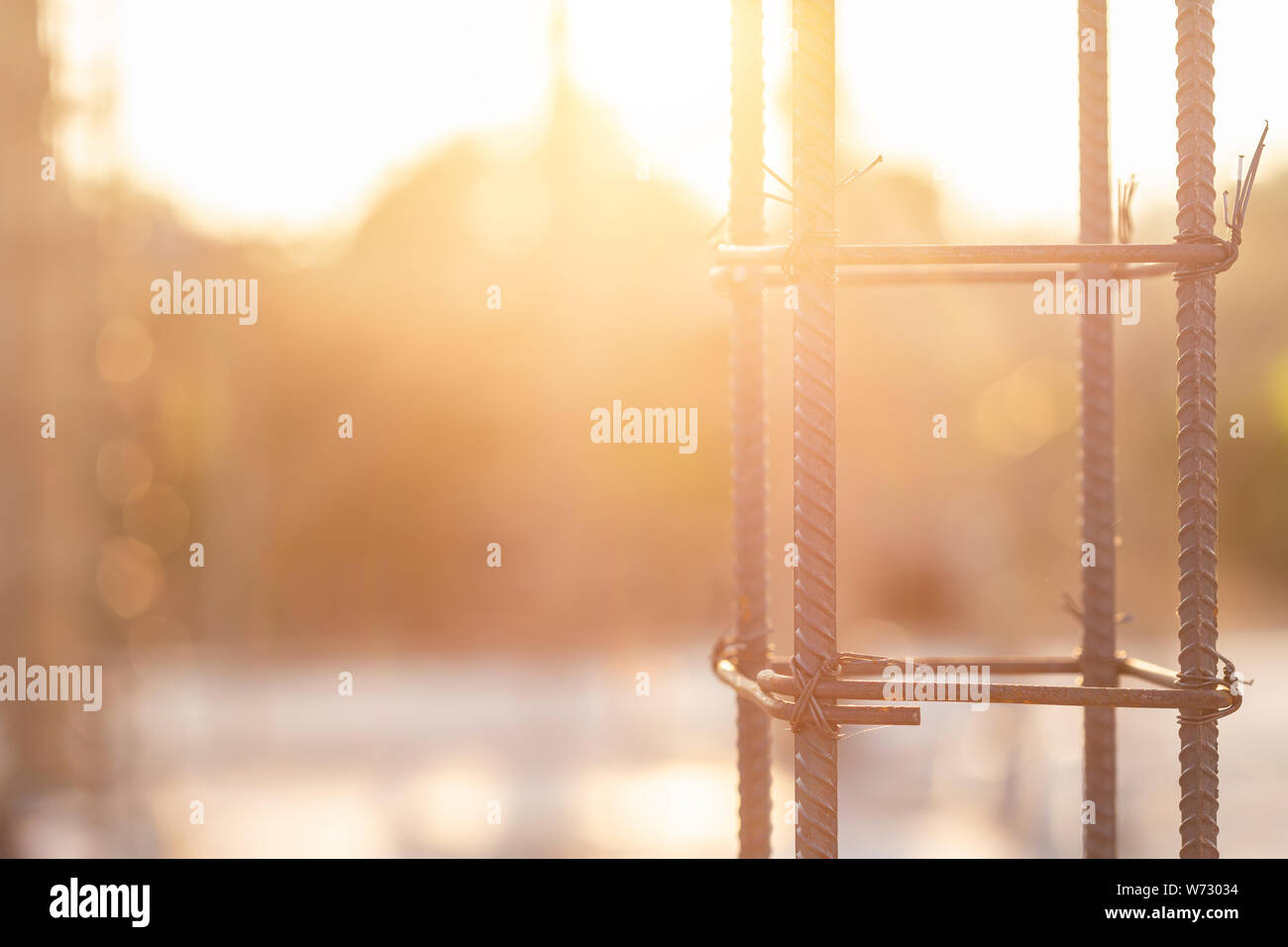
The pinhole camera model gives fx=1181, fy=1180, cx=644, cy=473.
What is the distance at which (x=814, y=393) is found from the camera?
2.55 m

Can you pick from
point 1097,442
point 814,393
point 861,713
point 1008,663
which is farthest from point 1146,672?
point 814,393

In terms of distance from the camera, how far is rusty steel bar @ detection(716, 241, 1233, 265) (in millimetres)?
2557

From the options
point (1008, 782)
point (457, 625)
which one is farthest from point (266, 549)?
point (1008, 782)

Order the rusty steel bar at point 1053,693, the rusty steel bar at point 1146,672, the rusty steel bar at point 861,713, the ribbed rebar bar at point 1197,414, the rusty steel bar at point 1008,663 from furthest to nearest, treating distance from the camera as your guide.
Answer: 1. the rusty steel bar at point 1008,663
2. the rusty steel bar at point 1146,672
3. the ribbed rebar bar at point 1197,414
4. the rusty steel bar at point 1053,693
5. the rusty steel bar at point 861,713

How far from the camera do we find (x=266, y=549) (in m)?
27.6

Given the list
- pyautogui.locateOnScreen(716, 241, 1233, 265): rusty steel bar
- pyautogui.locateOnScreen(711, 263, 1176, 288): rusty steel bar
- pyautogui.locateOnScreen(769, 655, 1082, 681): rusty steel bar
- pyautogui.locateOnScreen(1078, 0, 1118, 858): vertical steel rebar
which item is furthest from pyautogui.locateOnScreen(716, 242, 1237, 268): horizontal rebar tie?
pyautogui.locateOnScreen(769, 655, 1082, 681): rusty steel bar

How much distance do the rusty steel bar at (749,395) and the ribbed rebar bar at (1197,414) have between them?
1.15 meters

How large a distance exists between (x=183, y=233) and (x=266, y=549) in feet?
25.1

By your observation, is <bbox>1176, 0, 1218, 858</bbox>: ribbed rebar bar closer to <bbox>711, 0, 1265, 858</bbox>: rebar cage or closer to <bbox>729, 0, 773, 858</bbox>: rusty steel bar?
<bbox>711, 0, 1265, 858</bbox>: rebar cage

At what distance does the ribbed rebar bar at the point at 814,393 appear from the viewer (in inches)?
100

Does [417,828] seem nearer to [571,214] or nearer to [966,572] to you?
[571,214]

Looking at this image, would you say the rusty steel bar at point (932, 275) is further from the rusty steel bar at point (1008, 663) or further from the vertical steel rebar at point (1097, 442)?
the rusty steel bar at point (1008, 663)

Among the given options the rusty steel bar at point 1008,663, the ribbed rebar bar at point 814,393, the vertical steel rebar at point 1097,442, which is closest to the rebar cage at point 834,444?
the ribbed rebar bar at point 814,393

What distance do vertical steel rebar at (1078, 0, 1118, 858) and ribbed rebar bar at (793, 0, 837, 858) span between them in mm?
1312
